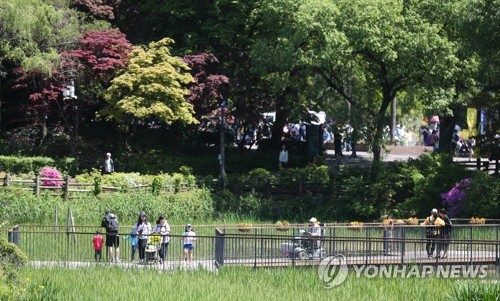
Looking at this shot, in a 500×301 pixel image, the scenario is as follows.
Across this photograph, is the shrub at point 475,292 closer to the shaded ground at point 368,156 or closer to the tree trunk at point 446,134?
the shaded ground at point 368,156

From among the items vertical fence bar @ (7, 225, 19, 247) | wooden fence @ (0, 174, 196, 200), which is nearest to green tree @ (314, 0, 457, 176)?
wooden fence @ (0, 174, 196, 200)

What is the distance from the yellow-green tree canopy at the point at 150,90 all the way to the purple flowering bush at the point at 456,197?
38.6 ft

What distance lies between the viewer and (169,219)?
38062 mm

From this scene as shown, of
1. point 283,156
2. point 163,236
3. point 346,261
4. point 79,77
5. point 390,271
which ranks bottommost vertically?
point 390,271

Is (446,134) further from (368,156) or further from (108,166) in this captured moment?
(108,166)

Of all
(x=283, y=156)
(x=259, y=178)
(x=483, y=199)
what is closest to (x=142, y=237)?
(x=483, y=199)

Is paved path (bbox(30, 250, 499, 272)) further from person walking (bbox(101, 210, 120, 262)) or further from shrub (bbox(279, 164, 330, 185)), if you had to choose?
shrub (bbox(279, 164, 330, 185))

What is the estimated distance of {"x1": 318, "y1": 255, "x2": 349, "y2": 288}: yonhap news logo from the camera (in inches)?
909

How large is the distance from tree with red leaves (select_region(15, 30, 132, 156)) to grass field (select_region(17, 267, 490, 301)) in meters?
19.6

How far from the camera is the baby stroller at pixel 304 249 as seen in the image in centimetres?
2552

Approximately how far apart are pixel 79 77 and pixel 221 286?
23.1 m

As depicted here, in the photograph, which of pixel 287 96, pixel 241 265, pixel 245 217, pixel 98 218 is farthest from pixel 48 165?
pixel 241 265

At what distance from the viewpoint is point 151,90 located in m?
42.4

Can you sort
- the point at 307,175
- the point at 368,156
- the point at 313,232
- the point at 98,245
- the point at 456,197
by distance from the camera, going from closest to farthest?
the point at 98,245
the point at 313,232
the point at 456,197
the point at 307,175
the point at 368,156
